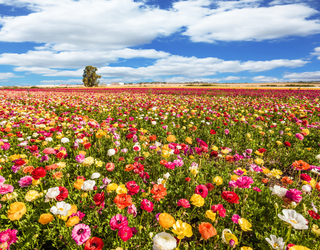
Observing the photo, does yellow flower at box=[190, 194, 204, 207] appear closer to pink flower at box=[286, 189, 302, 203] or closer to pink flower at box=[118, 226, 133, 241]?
pink flower at box=[118, 226, 133, 241]

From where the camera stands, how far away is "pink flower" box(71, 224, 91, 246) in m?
1.36

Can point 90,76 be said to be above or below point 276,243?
above

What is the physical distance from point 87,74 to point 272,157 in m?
74.6

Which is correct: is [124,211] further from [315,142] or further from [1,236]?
[315,142]

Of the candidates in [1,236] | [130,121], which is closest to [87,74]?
[130,121]

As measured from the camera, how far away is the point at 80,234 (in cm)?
139

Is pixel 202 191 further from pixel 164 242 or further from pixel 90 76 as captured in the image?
pixel 90 76

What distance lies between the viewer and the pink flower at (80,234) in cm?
136

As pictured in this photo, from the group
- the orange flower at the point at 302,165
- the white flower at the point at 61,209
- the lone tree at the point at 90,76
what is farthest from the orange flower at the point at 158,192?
the lone tree at the point at 90,76

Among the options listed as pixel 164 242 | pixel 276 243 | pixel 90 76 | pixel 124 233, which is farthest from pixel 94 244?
pixel 90 76

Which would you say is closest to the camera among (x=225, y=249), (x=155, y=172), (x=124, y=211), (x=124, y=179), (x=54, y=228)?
(x=225, y=249)

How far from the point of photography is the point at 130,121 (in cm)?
601

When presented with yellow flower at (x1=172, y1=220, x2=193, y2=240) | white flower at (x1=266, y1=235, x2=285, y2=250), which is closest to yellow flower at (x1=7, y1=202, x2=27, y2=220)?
yellow flower at (x1=172, y1=220, x2=193, y2=240)

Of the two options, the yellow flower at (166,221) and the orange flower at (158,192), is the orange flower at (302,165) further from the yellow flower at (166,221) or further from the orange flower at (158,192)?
the yellow flower at (166,221)
